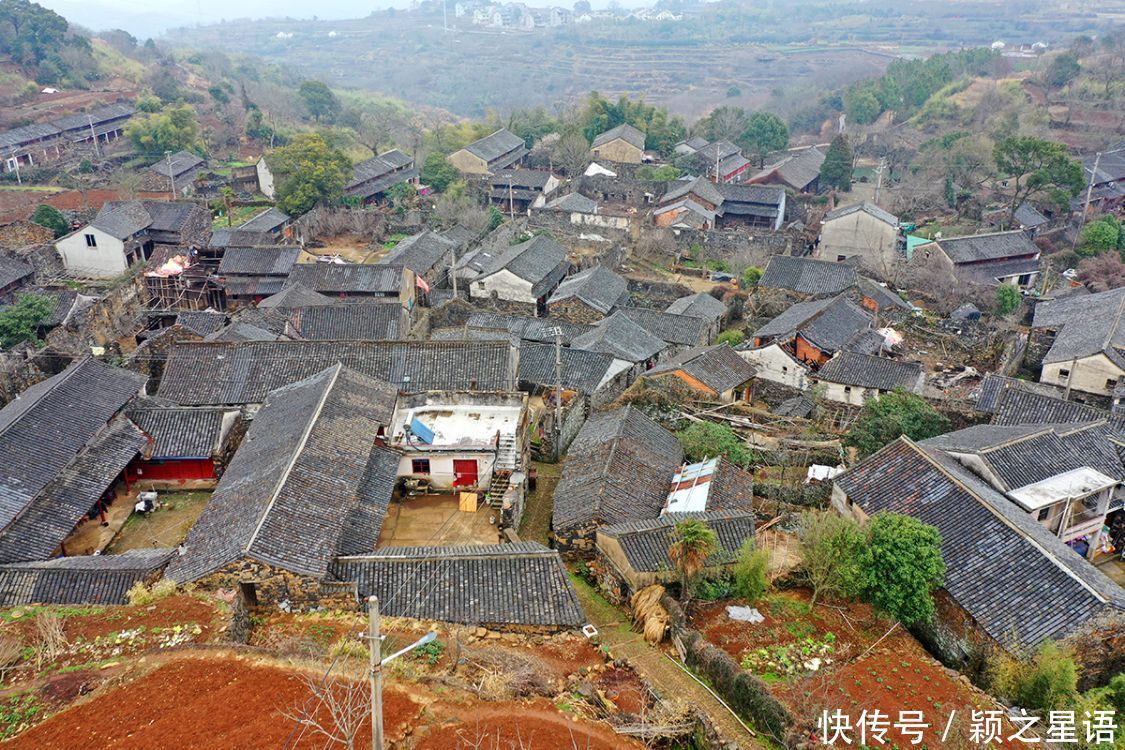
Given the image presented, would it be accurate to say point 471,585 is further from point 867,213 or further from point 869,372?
point 867,213

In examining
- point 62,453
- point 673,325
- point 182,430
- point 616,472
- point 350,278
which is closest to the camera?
point 62,453

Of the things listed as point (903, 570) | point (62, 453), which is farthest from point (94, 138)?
point (903, 570)

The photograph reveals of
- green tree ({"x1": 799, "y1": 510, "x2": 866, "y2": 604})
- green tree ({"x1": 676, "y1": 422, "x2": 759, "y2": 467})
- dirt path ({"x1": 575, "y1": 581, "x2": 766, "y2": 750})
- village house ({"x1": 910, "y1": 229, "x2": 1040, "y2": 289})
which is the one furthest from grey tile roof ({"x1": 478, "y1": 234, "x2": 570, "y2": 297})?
green tree ({"x1": 799, "y1": 510, "x2": 866, "y2": 604})

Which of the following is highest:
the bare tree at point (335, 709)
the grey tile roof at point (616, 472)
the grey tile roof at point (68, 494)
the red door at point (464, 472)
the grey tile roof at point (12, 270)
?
the bare tree at point (335, 709)

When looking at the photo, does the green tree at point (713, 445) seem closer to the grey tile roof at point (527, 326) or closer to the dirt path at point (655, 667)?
the dirt path at point (655, 667)

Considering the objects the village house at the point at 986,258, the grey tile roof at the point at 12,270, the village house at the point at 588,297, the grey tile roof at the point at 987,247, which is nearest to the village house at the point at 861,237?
the village house at the point at 986,258

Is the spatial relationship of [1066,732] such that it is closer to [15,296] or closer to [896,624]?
[896,624]
